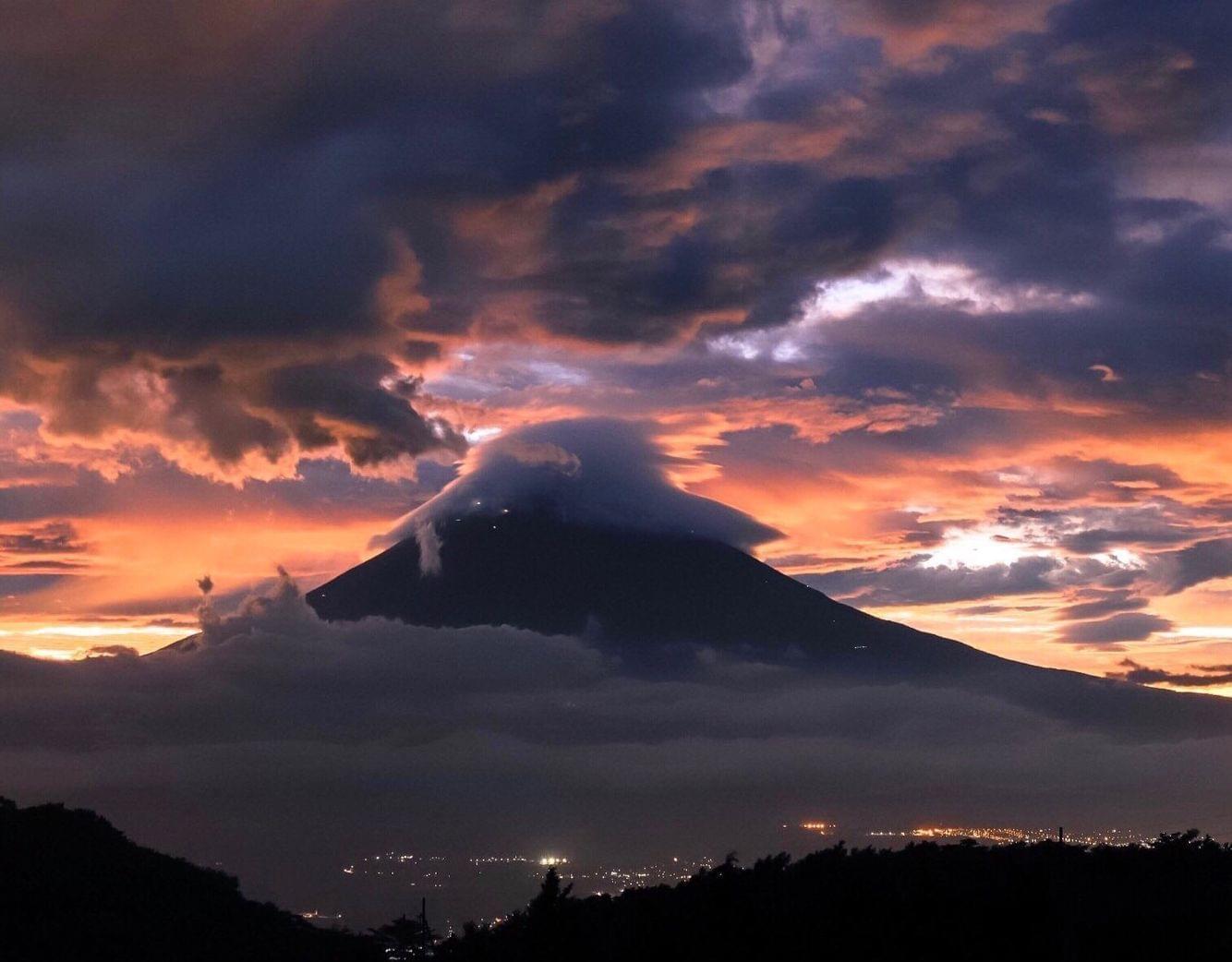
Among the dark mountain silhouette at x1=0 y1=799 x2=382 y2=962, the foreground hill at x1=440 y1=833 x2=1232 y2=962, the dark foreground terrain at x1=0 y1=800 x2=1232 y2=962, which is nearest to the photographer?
the foreground hill at x1=440 y1=833 x2=1232 y2=962

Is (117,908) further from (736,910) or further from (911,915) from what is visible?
(911,915)

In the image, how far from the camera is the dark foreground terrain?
150 ft

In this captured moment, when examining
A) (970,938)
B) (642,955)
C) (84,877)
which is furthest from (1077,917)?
(84,877)

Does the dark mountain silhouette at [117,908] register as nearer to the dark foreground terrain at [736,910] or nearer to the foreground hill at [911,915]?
the dark foreground terrain at [736,910]

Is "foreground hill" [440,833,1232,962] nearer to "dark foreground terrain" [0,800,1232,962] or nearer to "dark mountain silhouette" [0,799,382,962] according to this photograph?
"dark foreground terrain" [0,800,1232,962]

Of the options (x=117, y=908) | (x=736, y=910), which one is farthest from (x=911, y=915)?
(x=117, y=908)

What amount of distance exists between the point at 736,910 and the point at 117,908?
29.0 meters

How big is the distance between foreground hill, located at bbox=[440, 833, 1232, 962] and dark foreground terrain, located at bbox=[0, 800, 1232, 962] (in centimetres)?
10

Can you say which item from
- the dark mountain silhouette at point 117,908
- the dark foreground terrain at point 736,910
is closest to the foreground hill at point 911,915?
the dark foreground terrain at point 736,910

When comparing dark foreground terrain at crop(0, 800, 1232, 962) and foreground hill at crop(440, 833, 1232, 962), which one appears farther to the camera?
dark foreground terrain at crop(0, 800, 1232, 962)

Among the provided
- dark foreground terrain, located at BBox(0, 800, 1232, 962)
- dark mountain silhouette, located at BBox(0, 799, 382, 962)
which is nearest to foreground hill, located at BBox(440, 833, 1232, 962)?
dark foreground terrain, located at BBox(0, 800, 1232, 962)

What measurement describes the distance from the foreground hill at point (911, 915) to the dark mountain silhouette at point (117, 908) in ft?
28.9

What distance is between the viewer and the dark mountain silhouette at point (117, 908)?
56.0m

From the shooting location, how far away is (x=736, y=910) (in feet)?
164
